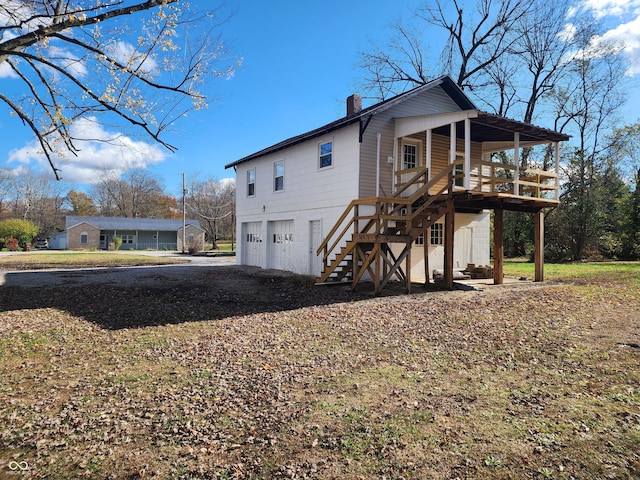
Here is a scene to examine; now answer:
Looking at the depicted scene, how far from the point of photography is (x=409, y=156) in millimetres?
14242

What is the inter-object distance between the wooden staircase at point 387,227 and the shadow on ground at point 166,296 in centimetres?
63

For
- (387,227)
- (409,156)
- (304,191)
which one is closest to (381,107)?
(409,156)

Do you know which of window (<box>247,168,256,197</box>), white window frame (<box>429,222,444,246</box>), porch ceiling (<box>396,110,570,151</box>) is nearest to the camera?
porch ceiling (<box>396,110,570,151</box>)

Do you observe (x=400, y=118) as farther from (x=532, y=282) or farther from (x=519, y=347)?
(x=519, y=347)

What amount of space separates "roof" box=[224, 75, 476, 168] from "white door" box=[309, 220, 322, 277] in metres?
3.31

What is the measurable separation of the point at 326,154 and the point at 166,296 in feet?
24.5

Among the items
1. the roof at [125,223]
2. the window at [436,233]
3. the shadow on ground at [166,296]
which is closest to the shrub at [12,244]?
the roof at [125,223]

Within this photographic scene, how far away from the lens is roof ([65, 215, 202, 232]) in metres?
47.7

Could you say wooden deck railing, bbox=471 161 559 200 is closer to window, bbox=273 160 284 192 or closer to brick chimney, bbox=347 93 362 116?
brick chimney, bbox=347 93 362 116

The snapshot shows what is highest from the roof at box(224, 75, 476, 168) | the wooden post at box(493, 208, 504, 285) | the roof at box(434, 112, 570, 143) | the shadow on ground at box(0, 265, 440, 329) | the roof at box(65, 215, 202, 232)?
the roof at box(224, 75, 476, 168)

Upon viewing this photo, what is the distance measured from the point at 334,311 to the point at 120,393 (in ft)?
16.9

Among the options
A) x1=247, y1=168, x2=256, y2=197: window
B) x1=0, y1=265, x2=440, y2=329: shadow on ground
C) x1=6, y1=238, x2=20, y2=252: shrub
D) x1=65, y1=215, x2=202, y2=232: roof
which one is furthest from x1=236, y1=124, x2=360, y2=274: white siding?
x1=65, y1=215, x2=202, y2=232: roof

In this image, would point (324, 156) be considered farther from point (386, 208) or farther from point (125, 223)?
point (125, 223)

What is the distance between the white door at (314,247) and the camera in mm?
15195
